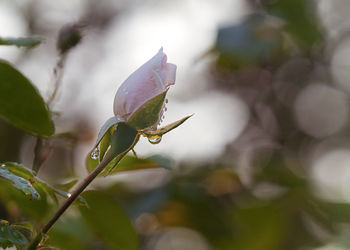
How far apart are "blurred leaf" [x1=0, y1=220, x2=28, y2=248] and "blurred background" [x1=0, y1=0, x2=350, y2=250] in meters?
0.19

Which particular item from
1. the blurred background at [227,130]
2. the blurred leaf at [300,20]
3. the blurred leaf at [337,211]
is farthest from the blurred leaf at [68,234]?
the blurred leaf at [300,20]

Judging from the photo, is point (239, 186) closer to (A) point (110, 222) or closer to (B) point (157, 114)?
(A) point (110, 222)

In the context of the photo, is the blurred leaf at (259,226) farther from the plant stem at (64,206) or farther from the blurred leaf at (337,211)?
the plant stem at (64,206)

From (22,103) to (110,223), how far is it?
0.25m

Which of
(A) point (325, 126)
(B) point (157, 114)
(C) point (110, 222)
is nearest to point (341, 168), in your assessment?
(A) point (325, 126)

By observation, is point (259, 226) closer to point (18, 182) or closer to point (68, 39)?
point (68, 39)

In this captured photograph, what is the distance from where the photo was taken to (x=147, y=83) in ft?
1.65

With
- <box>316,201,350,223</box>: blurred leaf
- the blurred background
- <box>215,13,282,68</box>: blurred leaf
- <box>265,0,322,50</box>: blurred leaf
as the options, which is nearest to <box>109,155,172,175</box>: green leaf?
the blurred background

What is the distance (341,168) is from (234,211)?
0.85 meters

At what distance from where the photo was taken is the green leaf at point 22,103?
550 millimetres

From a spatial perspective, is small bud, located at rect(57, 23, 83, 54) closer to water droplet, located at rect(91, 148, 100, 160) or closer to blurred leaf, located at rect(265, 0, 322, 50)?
water droplet, located at rect(91, 148, 100, 160)

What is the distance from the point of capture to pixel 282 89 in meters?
1.84

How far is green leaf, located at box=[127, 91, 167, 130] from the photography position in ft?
1.65

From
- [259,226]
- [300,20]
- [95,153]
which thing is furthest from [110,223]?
[300,20]
